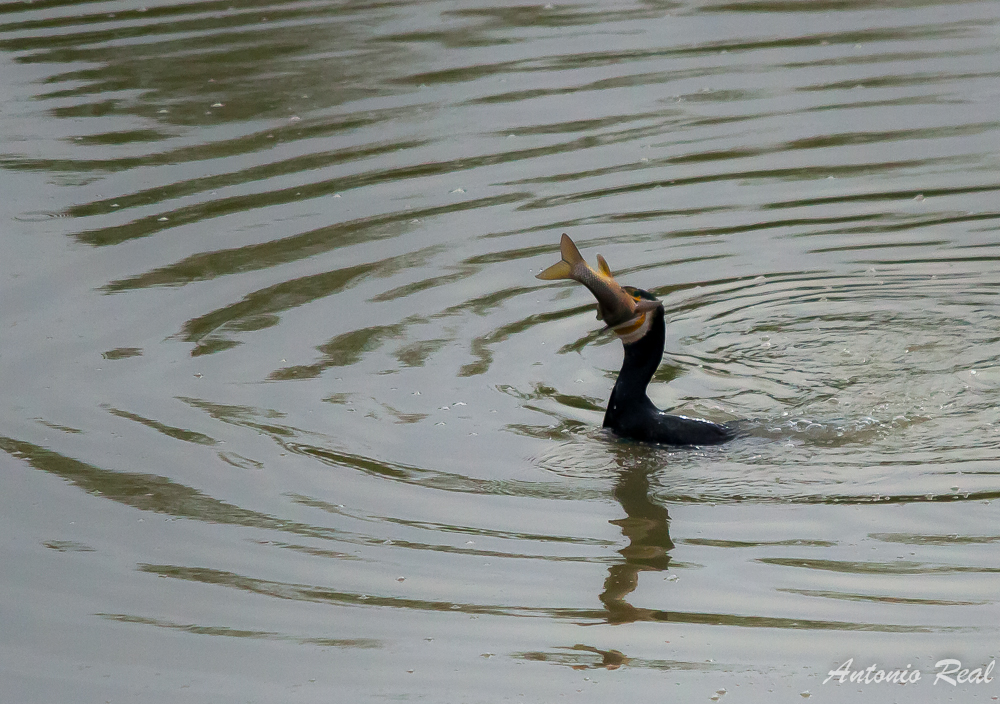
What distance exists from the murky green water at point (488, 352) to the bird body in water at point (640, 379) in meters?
0.08

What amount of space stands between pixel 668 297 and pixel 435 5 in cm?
588

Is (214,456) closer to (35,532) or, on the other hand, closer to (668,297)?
(35,532)

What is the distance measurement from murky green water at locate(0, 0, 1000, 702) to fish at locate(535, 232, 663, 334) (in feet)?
1.60

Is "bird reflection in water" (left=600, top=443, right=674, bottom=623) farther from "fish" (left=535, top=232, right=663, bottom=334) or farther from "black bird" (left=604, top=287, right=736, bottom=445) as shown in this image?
"fish" (left=535, top=232, right=663, bottom=334)

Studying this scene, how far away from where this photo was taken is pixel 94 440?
17.8ft

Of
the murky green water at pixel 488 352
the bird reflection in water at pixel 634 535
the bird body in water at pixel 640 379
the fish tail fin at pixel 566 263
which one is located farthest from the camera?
the bird body in water at pixel 640 379

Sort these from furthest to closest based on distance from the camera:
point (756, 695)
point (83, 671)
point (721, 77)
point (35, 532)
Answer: point (721, 77)
point (35, 532)
point (83, 671)
point (756, 695)

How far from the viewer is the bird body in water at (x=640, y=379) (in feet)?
17.1

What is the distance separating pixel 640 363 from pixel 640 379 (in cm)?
6

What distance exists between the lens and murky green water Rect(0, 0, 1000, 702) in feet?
13.2

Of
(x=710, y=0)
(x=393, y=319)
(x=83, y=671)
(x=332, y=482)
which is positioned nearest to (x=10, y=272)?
(x=393, y=319)

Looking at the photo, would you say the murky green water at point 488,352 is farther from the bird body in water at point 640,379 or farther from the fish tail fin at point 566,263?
the fish tail fin at point 566,263

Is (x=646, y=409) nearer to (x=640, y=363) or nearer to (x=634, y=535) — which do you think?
(x=640, y=363)

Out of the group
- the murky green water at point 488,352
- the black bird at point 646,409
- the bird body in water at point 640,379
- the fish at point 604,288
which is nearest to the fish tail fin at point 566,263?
the fish at point 604,288
